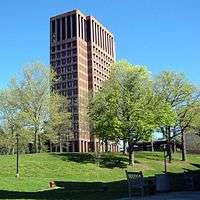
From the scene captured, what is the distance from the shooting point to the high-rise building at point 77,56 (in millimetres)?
161500

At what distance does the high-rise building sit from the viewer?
162 meters

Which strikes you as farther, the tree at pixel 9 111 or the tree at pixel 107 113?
the tree at pixel 9 111

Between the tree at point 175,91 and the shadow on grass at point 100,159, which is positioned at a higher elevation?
the tree at point 175,91

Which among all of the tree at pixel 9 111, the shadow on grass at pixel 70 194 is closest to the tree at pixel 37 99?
the tree at pixel 9 111

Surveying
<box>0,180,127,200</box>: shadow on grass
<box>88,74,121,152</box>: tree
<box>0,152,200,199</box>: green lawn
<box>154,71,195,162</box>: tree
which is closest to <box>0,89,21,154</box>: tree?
<box>0,152,200,199</box>: green lawn

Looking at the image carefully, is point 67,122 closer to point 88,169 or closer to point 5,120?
point 5,120

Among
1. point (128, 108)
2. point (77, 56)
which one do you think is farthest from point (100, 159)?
point (77, 56)

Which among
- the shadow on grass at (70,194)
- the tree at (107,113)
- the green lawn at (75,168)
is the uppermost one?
the tree at (107,113)

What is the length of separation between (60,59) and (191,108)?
104m

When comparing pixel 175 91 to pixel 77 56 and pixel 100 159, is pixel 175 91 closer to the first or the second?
pixel 100 159

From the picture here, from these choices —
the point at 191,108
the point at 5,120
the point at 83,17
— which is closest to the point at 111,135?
the point at 191,108

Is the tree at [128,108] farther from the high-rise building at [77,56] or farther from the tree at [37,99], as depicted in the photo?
the high-rise building at [77,56]

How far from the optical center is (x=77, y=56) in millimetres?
163250

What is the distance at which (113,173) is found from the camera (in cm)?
5000
